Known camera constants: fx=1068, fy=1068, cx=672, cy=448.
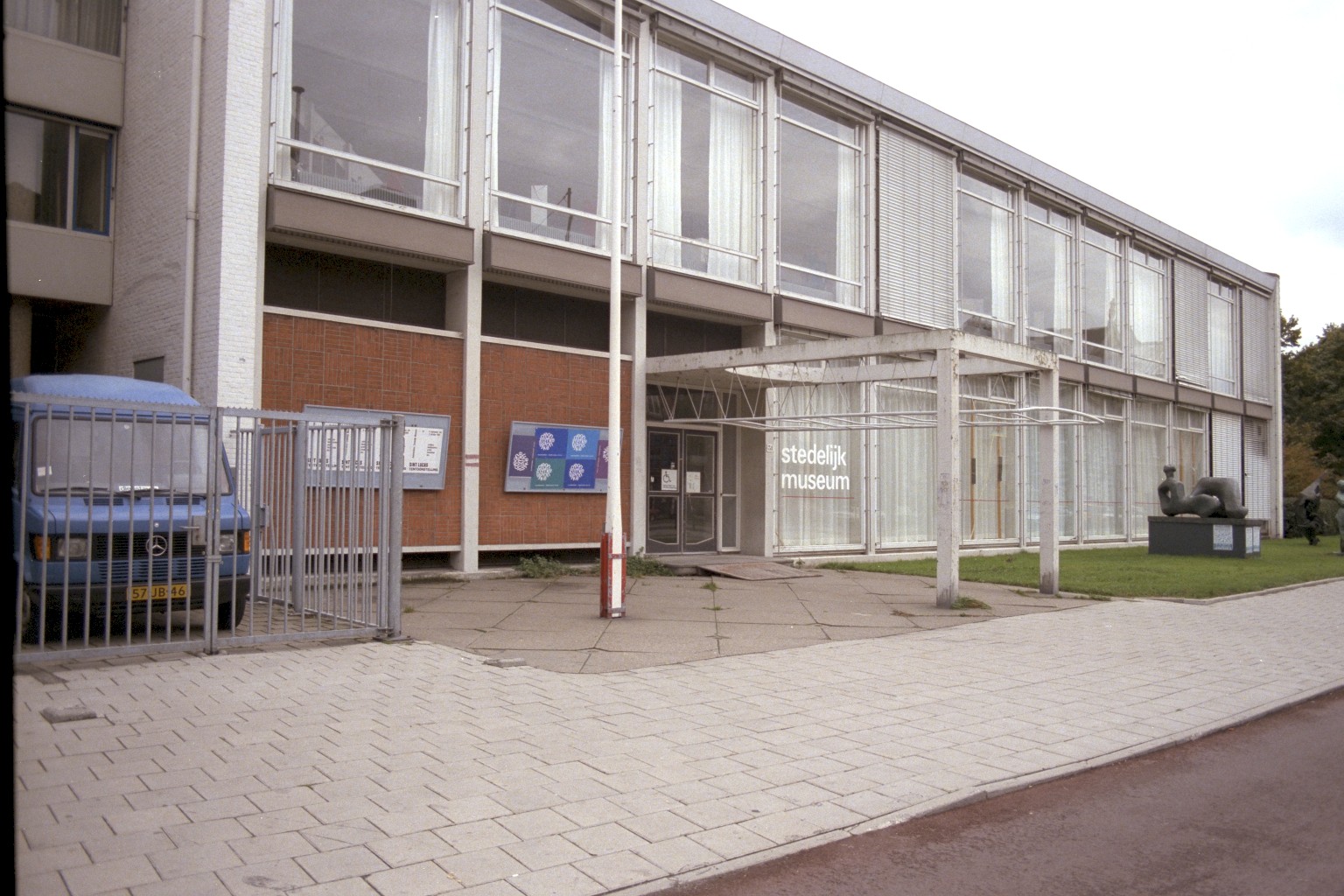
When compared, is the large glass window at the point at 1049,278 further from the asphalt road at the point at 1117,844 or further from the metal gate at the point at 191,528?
the asphalt road at the point at 1117,844

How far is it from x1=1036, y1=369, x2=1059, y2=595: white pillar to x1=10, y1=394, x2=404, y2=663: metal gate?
32.3 feet

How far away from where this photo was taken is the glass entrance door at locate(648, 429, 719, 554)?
64.7 ft

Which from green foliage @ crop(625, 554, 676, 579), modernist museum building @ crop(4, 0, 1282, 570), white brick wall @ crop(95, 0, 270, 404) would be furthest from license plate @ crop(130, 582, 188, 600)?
green foliage @ crop(625, 554, 676, 579)

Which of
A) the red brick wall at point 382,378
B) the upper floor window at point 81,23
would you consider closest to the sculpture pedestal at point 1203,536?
the red brick wall at point 382,378

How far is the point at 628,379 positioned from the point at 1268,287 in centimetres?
3352

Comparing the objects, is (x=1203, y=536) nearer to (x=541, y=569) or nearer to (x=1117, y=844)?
(x=541, y=569)

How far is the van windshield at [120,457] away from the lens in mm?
8242

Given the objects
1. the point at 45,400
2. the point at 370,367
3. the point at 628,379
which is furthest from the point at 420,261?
the point at 45,400

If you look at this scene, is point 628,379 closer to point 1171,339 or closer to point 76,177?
point 76,177

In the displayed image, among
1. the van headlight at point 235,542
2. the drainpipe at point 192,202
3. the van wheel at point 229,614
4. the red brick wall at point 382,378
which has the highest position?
the drainpipe at point 192,202

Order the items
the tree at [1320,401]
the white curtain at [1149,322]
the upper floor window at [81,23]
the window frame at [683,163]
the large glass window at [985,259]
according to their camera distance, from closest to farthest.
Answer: the upper floor window at [81,23] < the window frame at [683,163] < the large glass window at [985,259] < the white curtain at [1149,322] < the tree at [1320,401]

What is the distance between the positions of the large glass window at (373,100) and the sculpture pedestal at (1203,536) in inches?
766

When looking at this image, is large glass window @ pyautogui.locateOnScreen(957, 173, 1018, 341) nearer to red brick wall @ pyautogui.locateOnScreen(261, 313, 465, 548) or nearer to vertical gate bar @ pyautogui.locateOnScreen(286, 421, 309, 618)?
red brick wall @ pyautogui.locateOnScreen(261, 313, 465, 548)

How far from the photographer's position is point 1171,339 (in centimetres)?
3491
